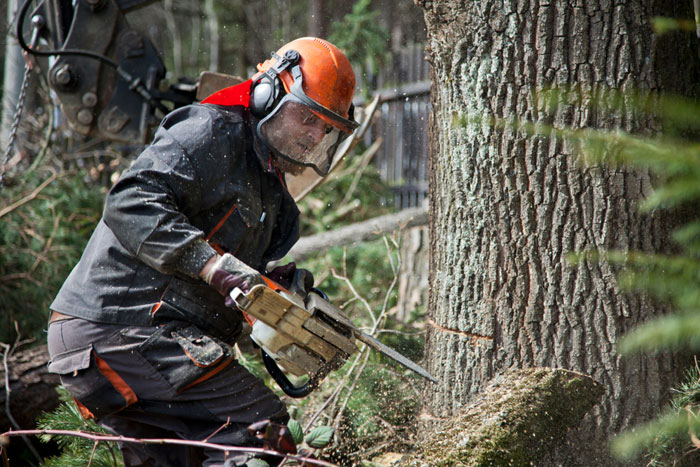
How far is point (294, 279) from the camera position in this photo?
274cm

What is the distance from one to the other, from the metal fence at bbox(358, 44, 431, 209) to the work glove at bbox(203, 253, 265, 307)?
5.79m

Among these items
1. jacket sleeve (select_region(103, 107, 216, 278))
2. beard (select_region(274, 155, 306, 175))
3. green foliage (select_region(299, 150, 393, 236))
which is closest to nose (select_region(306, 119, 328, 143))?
beard (select_region(274, 155, 306, 175))

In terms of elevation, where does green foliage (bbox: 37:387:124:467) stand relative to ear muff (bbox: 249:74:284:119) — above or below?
below

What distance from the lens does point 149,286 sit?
96.0 inches

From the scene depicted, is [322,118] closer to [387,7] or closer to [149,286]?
[149,286]

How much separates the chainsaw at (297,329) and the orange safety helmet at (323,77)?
2.63ft

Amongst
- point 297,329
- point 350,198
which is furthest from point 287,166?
point 350,198

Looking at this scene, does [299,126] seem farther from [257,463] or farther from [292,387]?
[257,463]

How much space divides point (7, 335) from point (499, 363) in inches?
154

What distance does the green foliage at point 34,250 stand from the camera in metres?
4.79

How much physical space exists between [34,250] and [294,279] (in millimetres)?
3197

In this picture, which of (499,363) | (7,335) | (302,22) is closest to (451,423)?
(499,363)

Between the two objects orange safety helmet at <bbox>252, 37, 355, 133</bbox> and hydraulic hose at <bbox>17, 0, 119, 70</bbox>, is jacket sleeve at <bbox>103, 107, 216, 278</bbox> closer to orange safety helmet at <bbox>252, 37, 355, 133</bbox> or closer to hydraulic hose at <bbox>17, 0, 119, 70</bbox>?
orange safety helmet at <bbox>252, 37, 355, 133</bbox>

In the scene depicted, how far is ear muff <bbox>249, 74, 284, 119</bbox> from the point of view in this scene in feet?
8.47
